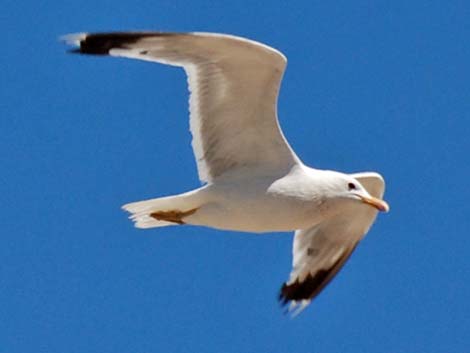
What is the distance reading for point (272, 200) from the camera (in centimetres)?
1264

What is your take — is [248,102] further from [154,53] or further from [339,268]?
[339,268]

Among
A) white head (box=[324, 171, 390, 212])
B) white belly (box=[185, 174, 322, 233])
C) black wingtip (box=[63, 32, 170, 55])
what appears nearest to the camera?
black wingtip (box=[63, 32, 170, 55])

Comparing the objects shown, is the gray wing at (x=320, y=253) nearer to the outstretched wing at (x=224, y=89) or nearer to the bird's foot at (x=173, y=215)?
the outstretched wing at (x=224, y=89)

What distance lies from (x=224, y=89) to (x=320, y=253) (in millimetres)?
2194

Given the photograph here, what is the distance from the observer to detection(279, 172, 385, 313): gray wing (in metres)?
14.2

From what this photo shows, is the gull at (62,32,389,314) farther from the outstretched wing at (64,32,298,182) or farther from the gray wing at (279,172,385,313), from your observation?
the gray wing at (279,172,385,313)

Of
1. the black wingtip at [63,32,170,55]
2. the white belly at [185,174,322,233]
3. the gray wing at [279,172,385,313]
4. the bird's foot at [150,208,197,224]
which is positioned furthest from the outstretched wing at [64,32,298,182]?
the gray wing at [279,172,385,313]

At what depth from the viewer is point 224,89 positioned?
41.5 feet

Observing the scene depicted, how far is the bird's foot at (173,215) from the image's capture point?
12680 millimetres

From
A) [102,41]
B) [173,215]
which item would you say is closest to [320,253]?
[173,215]

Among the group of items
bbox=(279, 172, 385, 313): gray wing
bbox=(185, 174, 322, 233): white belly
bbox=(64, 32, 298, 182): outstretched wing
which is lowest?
bbox=(279, 172, 385, 313): gray wing

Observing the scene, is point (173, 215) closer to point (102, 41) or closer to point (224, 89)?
point (224, 89)

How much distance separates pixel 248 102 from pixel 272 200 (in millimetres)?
752

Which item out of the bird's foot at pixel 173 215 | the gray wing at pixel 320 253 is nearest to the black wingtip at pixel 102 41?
the bird's foot at pixel 173 215
